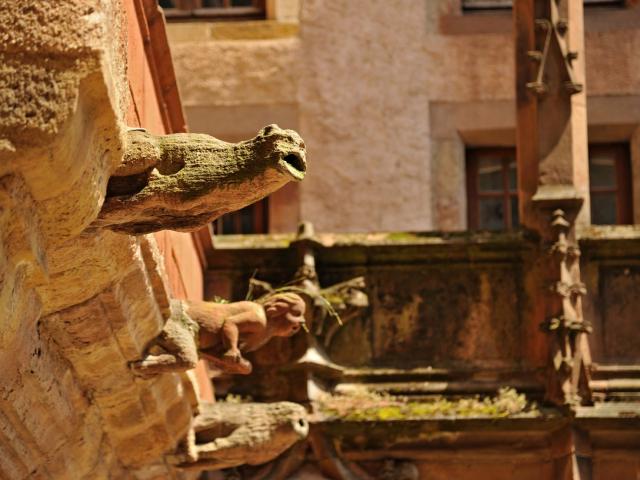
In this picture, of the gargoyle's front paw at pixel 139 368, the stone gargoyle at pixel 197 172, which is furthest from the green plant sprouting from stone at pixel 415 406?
the stone gargoyle at pixel 197 172

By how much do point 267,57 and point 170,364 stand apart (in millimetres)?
7542

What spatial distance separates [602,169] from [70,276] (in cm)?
893

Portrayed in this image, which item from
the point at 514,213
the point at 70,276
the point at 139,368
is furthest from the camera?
the point at 514,213

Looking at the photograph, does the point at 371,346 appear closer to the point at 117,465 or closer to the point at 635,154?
the point at 117,465

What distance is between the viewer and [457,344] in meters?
12.5

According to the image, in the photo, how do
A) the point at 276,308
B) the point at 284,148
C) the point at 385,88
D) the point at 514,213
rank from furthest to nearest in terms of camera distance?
the point at 385,88
the point at 514,213
the point at 276,308
the point at 284,148

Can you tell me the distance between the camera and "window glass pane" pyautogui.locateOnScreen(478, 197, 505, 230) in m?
16.1

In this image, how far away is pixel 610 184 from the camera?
1633 cm

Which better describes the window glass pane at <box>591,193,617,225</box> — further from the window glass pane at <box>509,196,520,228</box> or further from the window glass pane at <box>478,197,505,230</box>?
the window glass pane at <box>478,197,505,230</box>

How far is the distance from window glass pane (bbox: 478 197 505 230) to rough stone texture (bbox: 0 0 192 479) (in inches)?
228

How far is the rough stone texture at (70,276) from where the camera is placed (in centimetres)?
618

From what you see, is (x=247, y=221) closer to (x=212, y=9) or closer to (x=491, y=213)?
(x=212, y=9)

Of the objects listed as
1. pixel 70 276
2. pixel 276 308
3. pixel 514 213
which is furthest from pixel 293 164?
pixel 514 213

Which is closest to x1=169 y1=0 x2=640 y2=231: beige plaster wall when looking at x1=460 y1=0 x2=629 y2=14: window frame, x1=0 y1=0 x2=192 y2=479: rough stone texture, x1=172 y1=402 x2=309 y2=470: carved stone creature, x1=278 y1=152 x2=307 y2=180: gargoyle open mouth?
x1=460 y1=0 x2=629 y2=14: window frame
